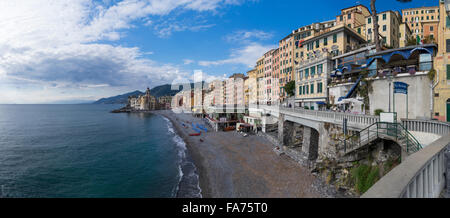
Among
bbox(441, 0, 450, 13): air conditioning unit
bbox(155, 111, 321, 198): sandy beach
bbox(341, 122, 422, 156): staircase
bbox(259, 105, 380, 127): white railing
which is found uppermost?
bbox(441, 0, 450, 13): air conditioning unit

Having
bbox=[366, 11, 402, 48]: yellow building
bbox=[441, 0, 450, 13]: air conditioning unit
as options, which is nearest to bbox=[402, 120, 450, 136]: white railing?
bbox=[441, 0, 450, 13]: air conditioning unit

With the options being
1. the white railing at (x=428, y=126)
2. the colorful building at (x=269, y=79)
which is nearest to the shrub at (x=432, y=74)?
the white railing at (x=428, y=126)

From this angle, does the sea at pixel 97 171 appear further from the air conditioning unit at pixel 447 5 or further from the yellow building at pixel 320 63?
the air conditioning unit at pixel 447 5

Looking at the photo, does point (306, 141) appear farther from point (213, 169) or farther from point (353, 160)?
point (213, 169)

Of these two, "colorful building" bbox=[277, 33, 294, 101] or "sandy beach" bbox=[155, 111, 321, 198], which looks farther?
"colorful building" bbox=[277, 33, 294, 101]

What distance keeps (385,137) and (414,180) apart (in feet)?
37.1

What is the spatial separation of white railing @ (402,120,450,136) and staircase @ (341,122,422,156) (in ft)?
1.14

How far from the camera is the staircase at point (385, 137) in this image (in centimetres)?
1020

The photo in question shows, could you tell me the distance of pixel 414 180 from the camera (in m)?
3.05

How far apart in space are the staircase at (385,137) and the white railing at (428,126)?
0.35 metres

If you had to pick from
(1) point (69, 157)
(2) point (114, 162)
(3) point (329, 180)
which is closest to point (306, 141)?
(3) point (329, 180)

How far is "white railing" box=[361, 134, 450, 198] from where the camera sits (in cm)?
259

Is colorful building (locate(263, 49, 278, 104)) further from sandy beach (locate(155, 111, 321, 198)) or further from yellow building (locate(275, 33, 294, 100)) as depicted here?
sandy beach (locate(155, 111, 321, 198))
